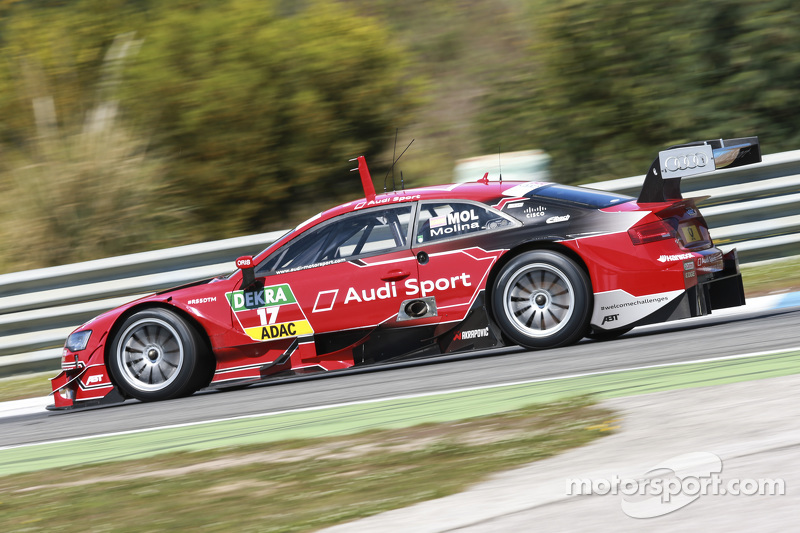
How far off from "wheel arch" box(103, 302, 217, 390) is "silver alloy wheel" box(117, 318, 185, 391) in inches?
3.6

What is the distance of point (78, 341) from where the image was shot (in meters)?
7.33

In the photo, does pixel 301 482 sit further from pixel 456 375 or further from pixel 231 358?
pixel 231 358

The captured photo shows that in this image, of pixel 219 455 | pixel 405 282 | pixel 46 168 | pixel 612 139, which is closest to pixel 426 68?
pixel 612 139

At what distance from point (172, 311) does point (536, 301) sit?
264cm

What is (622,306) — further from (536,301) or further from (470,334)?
(470,334)

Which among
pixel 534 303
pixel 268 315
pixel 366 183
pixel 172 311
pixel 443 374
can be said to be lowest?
pixel 443 374

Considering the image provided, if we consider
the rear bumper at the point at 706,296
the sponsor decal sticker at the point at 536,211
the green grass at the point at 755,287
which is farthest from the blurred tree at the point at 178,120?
the rear bumper at the point at 706,296

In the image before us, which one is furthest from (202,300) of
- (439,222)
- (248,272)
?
(439,222)

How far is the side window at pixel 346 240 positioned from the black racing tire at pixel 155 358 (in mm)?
726

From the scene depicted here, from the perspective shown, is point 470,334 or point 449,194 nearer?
point 470,334

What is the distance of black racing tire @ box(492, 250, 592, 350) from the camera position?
660 cm

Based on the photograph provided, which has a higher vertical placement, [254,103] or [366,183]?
[254,103]

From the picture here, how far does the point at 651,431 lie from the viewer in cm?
422

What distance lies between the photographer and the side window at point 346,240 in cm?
702
